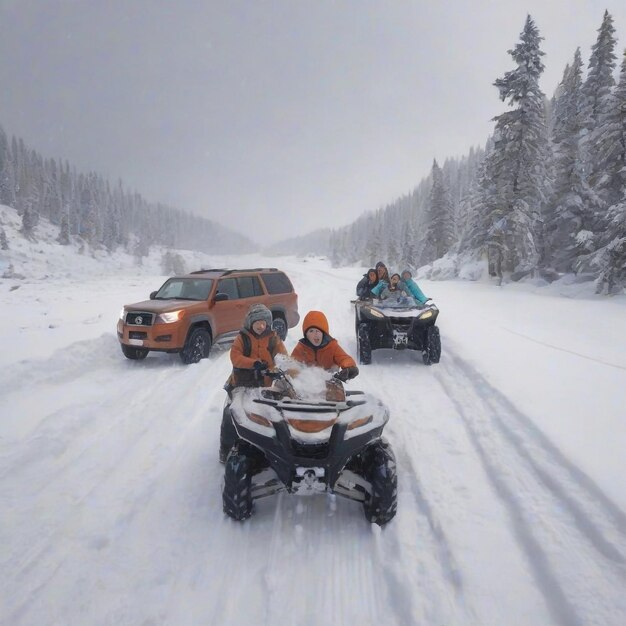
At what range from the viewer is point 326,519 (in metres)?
3.45

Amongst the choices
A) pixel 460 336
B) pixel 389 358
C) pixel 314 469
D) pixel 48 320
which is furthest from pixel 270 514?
pixel 48 320

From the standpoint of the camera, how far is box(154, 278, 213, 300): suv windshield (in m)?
8.98

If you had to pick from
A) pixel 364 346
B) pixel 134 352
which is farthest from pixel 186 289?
pixel 364 346

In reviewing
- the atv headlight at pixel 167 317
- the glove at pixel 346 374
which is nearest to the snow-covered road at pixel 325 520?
the glove at pixel 346 374

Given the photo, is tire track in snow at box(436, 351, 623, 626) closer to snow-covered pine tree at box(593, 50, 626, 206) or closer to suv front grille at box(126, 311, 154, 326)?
suv front grille at box(126, 311, 154, 326)

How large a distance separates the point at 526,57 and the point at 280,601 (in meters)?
30.5

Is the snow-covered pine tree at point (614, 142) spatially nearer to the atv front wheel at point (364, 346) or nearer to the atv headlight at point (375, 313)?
the atv headlight at point (375, 313)

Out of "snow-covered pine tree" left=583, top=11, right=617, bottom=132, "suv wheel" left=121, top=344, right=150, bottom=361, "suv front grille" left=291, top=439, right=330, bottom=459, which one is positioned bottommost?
"suv wheel" left=121, top=344, right=150, bottom=361

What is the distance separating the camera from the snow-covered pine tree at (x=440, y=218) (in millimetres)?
46156

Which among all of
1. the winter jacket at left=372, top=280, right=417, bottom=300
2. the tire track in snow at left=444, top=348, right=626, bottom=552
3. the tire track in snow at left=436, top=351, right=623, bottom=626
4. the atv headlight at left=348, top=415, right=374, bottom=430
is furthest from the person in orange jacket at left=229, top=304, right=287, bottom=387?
the winter jacket at left=372, top=280, right=417, bottom=300

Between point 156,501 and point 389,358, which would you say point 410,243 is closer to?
point 389,358

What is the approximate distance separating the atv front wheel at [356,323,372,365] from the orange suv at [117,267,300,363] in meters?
3.08

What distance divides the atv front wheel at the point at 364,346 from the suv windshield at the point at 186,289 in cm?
366

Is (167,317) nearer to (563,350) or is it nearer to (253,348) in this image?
(253,348)
